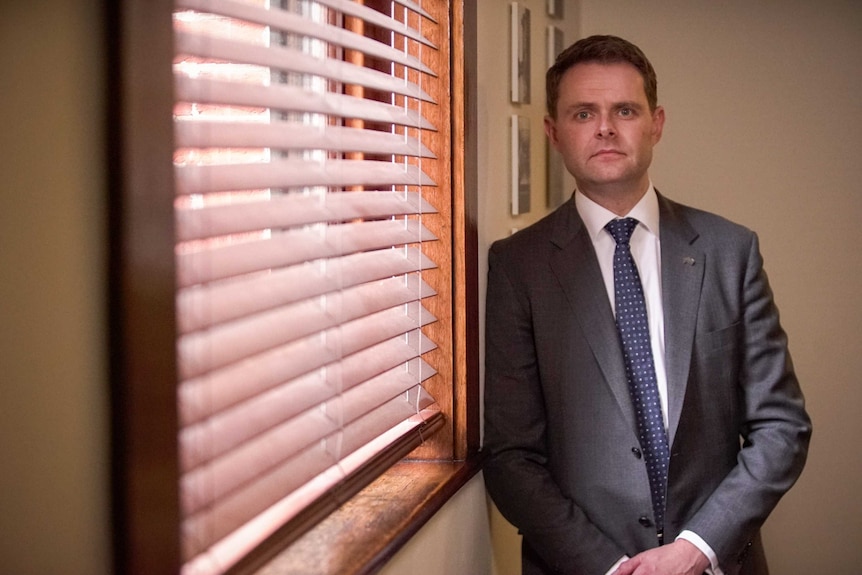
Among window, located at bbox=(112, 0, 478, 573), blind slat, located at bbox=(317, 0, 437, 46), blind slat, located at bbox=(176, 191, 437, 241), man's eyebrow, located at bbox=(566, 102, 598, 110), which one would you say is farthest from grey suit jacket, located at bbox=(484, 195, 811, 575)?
blind slat, located at bbox=(317, 0, 437, 46)

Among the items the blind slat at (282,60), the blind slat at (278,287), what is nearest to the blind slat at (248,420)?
the blind slat at (278,287)

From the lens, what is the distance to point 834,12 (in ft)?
10.8

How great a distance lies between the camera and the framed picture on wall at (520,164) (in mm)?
2617

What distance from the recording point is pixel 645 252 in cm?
229

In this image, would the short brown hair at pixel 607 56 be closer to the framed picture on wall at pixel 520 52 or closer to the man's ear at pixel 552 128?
the man's ear at pixel 552 128

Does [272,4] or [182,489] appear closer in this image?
[182,489]

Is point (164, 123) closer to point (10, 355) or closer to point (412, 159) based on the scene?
point (10, 355)

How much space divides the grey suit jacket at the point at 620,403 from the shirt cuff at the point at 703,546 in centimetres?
1

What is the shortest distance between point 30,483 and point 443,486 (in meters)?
1.19

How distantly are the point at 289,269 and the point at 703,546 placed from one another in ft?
3.85

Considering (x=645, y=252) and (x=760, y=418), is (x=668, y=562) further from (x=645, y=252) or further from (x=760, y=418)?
(x=645, y=252)

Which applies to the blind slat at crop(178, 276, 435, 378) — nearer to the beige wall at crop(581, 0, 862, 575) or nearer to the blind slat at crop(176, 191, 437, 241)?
the blind slat at crop(176, 191, 437, 241)

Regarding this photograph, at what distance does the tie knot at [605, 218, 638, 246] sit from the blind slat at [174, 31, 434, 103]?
1.94 ft

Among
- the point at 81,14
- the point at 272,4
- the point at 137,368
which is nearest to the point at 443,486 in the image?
the point at 272,4
